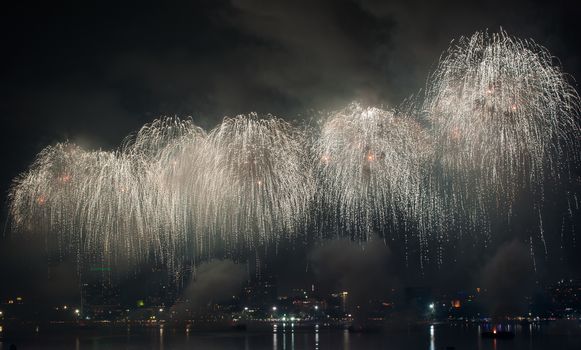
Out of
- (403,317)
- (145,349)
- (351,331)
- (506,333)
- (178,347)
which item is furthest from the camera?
(403,317)

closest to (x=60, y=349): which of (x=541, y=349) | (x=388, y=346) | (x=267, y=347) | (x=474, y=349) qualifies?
(x=267, y=347)

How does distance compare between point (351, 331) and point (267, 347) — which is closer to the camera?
point (267, 347)

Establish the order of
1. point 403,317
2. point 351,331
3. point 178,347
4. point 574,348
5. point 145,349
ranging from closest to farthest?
point 574,348 < point 145,349 < point 178,347 < point 351,331 < point 403,317

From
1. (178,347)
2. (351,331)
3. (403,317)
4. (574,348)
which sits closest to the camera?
(574,348)

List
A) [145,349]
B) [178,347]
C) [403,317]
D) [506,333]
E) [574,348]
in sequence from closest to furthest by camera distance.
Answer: [574,348] < [145,349] < [178,347] < [506,333] < [403,317]

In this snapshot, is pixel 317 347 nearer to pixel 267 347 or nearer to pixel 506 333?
pixel 267 347

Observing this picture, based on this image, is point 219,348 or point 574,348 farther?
point 219,348

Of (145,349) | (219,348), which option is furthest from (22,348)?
(219,348)

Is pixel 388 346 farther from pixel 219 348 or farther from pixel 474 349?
pixel 219 348

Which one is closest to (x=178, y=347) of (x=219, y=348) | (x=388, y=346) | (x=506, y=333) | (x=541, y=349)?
(x=219, y=348)
